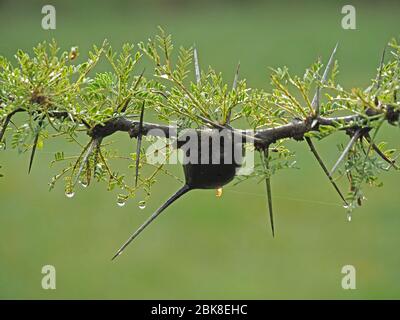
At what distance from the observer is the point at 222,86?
41 centimetres

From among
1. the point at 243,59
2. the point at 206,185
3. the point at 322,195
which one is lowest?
the point at 322,195

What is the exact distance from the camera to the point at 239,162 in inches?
15.5

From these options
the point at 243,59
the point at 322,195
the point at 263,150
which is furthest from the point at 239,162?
the point at 243,59

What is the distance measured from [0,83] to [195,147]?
0.11m

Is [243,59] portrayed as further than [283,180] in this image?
Yes

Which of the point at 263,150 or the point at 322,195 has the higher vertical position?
the point at 263,150

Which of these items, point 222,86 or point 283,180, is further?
point 283,180

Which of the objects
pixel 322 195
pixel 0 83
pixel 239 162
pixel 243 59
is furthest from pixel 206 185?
pixel 243 59

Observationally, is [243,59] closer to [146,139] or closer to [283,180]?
[283,180]

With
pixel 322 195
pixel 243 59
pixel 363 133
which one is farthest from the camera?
pixel 243 59

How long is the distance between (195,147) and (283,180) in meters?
3.04

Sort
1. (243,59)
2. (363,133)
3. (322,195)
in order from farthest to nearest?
(243,59), (322,195), (363,133)

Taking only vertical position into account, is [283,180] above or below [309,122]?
below

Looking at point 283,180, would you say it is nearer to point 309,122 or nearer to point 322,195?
point 322,195
